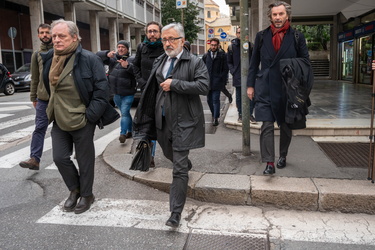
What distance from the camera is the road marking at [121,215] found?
3.54m

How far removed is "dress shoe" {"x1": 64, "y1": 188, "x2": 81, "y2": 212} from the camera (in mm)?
3851

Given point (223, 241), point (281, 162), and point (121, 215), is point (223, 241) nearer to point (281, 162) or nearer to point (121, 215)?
point (121, 215)

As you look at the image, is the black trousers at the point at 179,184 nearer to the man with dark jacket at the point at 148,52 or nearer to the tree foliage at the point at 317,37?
the man with dark jacket at the point at 148,52

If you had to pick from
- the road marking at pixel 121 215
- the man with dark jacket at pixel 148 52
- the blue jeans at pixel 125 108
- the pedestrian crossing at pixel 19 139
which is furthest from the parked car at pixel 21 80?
the road marking at pixel 121 215

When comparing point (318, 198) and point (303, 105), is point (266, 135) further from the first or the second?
point (318, 198)

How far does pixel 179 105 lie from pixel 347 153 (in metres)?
3.15

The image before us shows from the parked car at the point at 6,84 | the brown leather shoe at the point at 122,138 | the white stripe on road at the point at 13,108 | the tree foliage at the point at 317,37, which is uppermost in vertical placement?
the tree foliage at the point at 317,37

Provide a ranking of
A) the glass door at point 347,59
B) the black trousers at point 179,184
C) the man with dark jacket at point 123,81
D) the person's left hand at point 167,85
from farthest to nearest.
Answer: the glass door at point 347,59, the man with dark jacket at point 123,81, the black trousers at point 179,184, the person's left hand at point 167,85

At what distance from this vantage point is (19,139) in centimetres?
749

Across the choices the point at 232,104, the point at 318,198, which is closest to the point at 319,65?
the point at 232,104

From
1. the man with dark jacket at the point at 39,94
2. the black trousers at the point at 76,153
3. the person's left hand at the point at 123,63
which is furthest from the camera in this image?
the person's left hand at the point at 123,63

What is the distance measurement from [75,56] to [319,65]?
2578 cm

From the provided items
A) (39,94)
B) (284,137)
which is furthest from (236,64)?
(39,94)

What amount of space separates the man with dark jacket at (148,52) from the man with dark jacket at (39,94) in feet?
4.00
